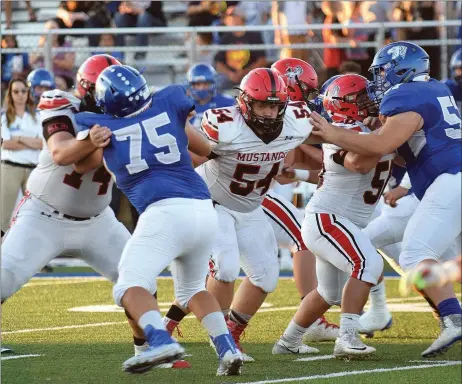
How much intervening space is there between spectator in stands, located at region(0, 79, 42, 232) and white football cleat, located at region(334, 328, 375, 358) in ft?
17.7

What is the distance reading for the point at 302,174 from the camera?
718 cm

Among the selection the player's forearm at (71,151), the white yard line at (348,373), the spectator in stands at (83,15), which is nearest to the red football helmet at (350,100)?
the white yard line at (348,373)

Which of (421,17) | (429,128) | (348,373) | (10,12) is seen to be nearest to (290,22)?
(421,17)

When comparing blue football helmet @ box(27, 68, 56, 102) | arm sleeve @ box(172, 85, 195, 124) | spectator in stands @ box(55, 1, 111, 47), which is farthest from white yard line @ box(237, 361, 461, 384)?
spectator in stands @ box(55, 1, 111, 47)

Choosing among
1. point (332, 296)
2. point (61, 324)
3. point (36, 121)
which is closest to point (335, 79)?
point (332, 296)

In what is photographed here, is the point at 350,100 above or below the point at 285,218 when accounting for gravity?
above

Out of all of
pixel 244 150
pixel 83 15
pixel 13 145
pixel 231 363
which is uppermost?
pixel 244 150

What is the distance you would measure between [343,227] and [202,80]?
5.06 m

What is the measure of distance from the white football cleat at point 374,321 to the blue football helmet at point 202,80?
14.2 ft

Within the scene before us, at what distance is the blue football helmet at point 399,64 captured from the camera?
6062mm

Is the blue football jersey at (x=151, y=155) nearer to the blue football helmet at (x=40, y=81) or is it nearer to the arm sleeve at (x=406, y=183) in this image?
the arm sleeve at (x=406, y=183)

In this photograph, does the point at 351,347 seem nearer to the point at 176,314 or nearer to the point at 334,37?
the point at 176,314

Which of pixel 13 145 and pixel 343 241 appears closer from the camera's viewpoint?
pixel 343 241

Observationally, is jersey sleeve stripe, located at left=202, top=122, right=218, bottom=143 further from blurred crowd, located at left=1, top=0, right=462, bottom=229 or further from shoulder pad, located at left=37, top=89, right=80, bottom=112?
blurred crowd, located at left=1, top=0, right=462, bottom=229
